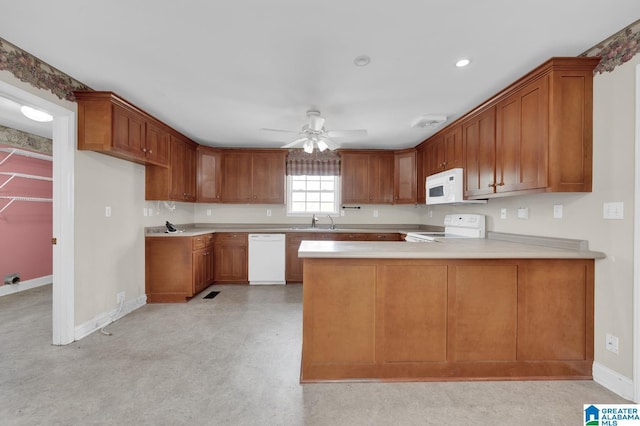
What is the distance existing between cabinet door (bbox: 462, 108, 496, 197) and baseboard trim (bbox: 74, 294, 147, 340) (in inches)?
171

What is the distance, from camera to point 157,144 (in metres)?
3.46

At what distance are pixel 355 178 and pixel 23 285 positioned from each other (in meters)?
5.57

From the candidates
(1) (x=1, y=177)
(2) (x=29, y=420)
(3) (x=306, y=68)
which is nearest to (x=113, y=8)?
(3) (x=306, y=68)

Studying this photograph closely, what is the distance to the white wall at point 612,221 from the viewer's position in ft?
5.88

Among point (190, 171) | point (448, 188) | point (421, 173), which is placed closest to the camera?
point (448, 188)

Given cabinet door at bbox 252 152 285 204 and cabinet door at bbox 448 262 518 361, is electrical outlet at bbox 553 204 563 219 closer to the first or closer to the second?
cabinet door at bbox 448 262 518 361

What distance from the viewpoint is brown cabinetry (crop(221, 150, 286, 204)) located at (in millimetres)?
4812

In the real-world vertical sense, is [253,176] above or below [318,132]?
below

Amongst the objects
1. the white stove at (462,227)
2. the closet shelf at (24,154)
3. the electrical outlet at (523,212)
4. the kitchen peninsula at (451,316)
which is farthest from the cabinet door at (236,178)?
the electrical outlet at (523,212)

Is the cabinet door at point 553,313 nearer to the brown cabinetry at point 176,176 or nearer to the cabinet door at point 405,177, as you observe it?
the cabinet door at point 405,177

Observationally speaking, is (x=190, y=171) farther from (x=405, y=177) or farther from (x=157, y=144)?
(x=405, y=177)

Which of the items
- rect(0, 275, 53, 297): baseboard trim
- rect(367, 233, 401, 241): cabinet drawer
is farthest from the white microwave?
rect(0, 275, 53, 297): baseboard trim

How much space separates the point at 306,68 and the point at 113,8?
126 cm

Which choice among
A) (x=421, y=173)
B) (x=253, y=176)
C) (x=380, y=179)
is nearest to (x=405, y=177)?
(x=421, y=173)
